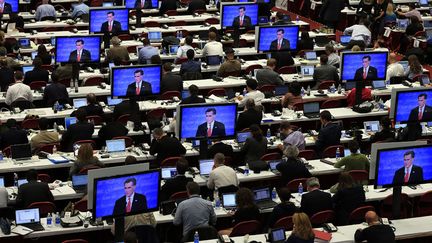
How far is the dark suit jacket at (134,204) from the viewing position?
15.2m

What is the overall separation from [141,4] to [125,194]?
1568 cm

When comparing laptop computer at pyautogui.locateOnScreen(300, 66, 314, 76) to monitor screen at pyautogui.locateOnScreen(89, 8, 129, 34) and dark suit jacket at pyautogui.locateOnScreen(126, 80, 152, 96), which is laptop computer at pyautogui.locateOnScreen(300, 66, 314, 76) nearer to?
monitor screen at pyautogui.locateOnScreen(89, 8, 129, 34)

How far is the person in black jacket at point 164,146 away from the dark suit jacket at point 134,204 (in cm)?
396

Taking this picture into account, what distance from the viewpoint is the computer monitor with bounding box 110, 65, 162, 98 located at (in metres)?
21.2

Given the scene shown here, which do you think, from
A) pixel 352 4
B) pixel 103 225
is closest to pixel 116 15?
pixel 352 4

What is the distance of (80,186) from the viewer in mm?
17828

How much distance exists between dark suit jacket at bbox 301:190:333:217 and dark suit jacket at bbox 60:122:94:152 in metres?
5.20

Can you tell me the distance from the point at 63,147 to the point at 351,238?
6.57m

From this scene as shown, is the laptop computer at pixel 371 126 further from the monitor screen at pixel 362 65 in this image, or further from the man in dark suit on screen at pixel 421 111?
the monitor screen at pixel 362 65

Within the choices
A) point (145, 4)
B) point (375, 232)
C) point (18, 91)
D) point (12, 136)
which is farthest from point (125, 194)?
point (145, 4)

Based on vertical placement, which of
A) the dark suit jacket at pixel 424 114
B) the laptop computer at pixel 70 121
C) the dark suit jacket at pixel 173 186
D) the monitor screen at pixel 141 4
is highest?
the monitor screen at pixel 141 4

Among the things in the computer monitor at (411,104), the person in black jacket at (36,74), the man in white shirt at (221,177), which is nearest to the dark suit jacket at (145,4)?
the person in black jacket at (36,74)

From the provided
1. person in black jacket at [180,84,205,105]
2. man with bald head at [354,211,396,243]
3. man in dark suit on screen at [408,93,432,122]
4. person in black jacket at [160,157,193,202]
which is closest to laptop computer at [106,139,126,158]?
person in black jacket at [180,84,205,105]

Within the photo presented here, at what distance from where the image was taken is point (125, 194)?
15.2 meters
